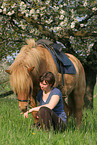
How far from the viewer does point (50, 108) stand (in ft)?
12.9

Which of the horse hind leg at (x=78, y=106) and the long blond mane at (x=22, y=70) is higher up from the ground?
the long blond mane at (x=22, y=70)

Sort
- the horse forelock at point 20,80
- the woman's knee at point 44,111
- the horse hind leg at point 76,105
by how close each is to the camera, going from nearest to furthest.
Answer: the woman's knee at point 44,111
the horse forelock at point 20,80
the horse hind leg at point 76,105

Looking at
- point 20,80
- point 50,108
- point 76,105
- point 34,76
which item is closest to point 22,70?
point 20,80

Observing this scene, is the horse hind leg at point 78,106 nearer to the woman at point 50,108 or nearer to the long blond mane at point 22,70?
the long blond mane at point 22,70

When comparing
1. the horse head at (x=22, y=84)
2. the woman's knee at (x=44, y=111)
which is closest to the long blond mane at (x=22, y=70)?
the horse head at (x=22, y=84)

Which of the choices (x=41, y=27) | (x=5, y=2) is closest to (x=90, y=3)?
(x=41, y=27)

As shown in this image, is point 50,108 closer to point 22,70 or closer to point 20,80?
point 20,80

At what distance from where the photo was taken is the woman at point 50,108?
3.81m

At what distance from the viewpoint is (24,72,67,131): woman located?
3814 mm

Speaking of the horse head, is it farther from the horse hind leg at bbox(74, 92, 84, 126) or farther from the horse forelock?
the horse hind leg at bbox(74, 92, 84, 126)

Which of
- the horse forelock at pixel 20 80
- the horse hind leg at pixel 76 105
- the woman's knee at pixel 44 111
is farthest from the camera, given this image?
the horse hind leg at pixel 76 105

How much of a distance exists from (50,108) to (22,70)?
3.33 feet

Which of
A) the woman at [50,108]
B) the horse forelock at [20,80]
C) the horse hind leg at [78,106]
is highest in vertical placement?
the horse forelock at [20,80]

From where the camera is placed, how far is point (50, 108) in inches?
155
